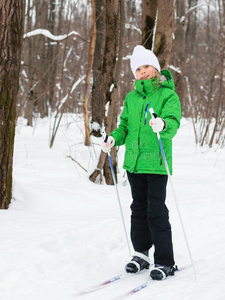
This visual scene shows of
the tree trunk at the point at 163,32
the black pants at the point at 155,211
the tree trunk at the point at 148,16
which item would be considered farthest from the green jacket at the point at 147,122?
the tree trunk at the point at 148,16

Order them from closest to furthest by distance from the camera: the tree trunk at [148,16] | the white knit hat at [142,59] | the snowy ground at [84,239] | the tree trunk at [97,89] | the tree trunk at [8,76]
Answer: the snowy ground at [84,239] < the white knit hat at [142,59] < the tree trunk at [8,76] < the tree trunk at [148,16] < the tree trunk at [97,89]

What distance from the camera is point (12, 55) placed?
3719 mm

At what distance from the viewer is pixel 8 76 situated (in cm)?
371

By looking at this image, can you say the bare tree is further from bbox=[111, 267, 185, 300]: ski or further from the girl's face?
bbox=[111, 267, 185, 300]: ski

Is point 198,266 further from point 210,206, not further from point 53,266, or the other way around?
point 210,206

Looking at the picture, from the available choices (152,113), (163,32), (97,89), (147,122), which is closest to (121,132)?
(147,122)

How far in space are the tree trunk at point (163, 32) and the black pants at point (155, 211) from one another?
280 cm

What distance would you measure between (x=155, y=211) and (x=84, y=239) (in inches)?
33.7

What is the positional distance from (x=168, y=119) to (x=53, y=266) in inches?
54.3

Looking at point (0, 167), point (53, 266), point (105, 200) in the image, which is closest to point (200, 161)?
point (105, 200)

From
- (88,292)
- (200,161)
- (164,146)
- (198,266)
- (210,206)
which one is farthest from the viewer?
(200,161)

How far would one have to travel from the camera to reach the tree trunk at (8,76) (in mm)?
3664

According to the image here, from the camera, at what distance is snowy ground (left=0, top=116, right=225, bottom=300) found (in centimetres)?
257

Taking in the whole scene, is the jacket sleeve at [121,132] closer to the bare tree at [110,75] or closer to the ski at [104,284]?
the ski at [104,284]
